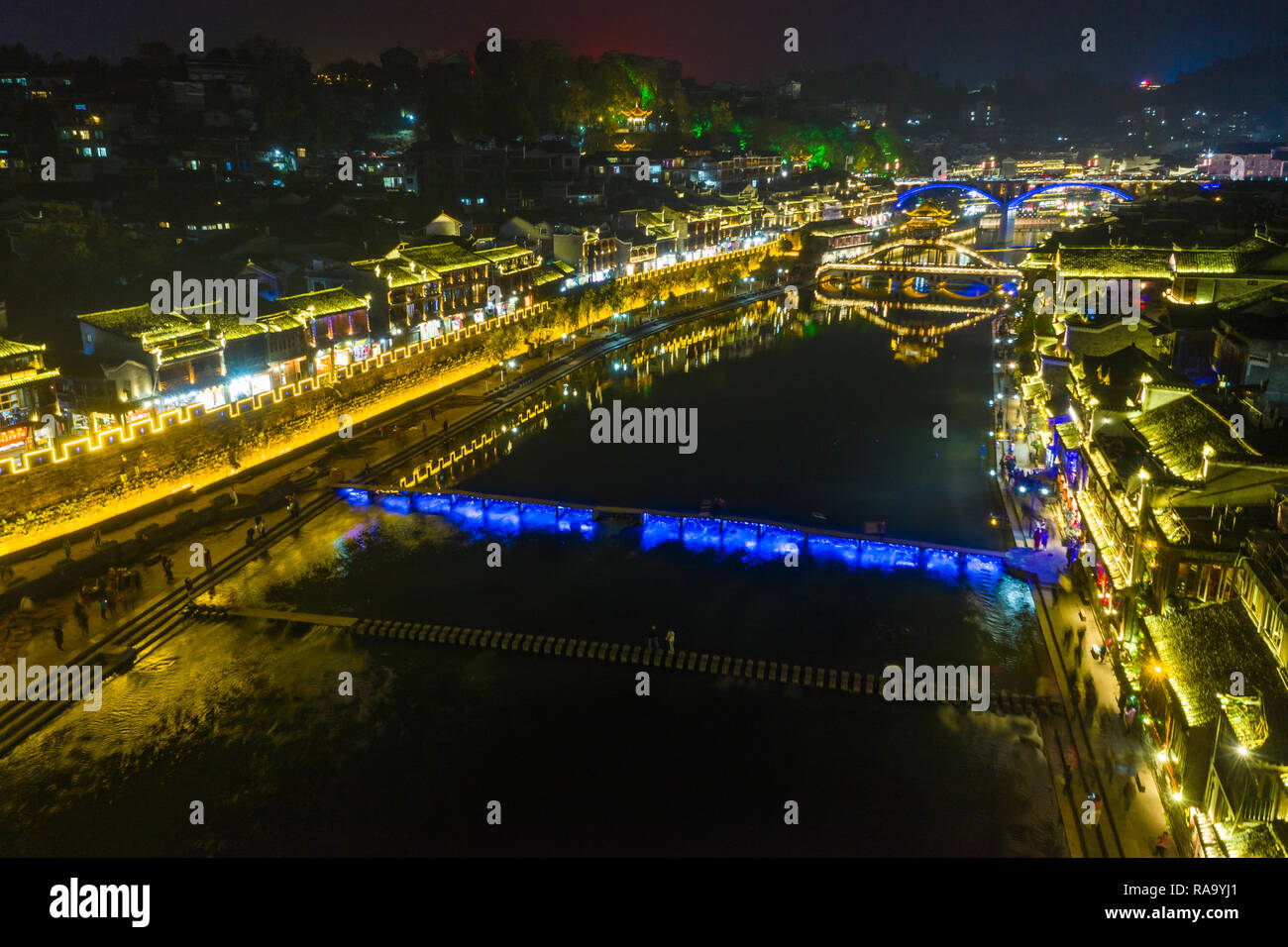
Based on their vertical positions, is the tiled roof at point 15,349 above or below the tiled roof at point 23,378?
above

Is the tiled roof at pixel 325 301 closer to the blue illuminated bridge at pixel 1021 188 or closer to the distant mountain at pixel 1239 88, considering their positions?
the blue illuminated bridge at pixel 1021 188

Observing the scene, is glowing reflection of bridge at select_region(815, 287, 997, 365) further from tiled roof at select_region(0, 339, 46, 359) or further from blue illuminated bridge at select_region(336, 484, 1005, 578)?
tiled roof at select_region(0, 339, 46, 359)

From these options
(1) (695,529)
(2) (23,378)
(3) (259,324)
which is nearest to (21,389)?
(2) (23,378)

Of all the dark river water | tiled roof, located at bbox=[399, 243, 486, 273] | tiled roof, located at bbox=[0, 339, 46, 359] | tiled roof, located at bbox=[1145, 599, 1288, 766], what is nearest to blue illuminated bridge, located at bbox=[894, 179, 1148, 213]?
tiled roof, located at bbox=[399, 243, 486, 273]

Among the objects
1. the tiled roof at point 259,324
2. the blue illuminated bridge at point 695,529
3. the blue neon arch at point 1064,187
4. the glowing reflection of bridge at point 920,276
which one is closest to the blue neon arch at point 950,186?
the blue neon arch at point 1064,187

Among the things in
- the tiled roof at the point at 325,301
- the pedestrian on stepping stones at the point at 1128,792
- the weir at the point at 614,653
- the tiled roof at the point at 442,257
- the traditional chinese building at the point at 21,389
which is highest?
the tiled roof at the point at 442,257

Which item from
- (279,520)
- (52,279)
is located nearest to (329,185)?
(52,279)
